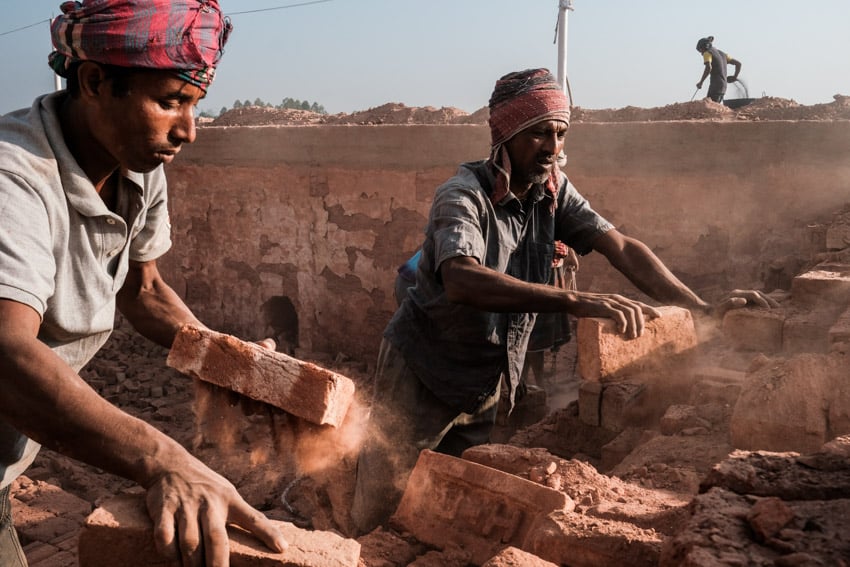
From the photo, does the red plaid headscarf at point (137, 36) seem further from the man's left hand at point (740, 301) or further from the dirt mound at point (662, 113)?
the dirt mound at point (662, 113)

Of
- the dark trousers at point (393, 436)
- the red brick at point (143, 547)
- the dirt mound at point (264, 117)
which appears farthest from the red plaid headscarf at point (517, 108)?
the dirt mound at point (264, 117)

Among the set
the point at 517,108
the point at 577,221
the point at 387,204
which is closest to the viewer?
the point at 517,108

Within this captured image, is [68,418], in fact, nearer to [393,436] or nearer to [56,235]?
[56,235]

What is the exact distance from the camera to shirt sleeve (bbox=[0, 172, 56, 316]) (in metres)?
1.69

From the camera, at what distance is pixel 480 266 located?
3068mm

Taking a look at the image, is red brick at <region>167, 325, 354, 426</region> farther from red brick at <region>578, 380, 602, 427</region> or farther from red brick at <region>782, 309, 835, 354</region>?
red brick at <region>782, 309, 835, 354</region>

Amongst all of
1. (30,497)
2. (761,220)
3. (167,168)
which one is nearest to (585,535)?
(30,497)

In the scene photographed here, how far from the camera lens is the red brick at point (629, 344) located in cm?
361

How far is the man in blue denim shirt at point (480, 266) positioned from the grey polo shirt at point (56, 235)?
1303 millimetres

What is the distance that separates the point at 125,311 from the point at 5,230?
103 centimetres

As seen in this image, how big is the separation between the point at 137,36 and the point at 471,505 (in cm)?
177

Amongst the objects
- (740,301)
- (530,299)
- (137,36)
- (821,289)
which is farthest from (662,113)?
(137,36)

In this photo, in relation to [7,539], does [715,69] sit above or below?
above

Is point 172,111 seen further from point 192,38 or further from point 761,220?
point 761,220
